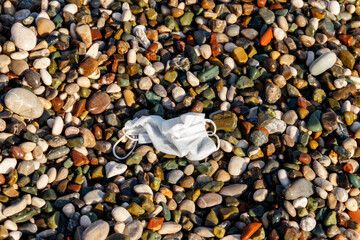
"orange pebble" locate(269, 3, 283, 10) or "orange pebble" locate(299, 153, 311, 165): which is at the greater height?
"orange pebble" locate(269, 3, 283, 10)

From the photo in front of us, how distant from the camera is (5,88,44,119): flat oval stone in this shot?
3.30m

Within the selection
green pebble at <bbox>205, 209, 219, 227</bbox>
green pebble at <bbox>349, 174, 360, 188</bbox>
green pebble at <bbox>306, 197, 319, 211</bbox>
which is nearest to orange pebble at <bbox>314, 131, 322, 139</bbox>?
green pebble at <bbox>349, 174, 360, 188</bbox>

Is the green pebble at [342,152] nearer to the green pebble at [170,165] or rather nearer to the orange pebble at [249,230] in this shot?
the orange pebble at [249,230]

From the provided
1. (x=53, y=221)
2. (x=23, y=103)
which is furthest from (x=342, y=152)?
(x=23, y=103)

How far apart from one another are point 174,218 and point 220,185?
47cm

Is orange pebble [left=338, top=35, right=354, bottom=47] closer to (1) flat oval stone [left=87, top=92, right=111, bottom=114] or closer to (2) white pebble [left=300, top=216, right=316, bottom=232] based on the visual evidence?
(2) white pebble [left=300, top=216, right=316, bottom=232]

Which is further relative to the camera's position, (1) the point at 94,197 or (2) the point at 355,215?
(2) the point at 355,215

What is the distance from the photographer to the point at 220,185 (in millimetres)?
3230

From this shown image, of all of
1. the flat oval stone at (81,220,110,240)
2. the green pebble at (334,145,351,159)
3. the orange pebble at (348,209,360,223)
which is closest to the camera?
the flat oval stone at (81,220,110,240)

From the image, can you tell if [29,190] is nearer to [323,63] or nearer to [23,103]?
[23,103]

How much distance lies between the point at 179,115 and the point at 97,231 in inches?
52.0

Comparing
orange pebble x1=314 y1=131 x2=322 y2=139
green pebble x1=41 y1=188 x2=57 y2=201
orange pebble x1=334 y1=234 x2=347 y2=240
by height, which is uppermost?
green pebble x1=41 y1=188 x2=57 y2=201

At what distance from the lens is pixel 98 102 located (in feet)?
11.8

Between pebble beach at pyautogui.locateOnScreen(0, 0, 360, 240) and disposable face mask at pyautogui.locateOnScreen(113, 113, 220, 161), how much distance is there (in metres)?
0.08
